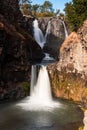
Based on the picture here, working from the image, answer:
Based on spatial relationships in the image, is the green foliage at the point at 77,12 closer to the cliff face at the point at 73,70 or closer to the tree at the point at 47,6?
Answer: the cliff face at the point at 73,70

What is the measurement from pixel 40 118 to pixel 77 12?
1531 cm

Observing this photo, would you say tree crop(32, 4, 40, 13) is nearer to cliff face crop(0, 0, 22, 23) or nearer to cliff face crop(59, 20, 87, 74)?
cliff face crop(0, 0, 22, 23)

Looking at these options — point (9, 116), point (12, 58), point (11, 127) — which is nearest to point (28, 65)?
point (12, 58)

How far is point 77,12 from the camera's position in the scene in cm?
3659

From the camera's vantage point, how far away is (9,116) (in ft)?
95.8

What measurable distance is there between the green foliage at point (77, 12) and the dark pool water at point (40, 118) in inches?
421

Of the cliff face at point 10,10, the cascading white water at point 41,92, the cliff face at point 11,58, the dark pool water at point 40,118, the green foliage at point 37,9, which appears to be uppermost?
the green foliage at point 37,9

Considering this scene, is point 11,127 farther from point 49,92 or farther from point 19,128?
point 49,92

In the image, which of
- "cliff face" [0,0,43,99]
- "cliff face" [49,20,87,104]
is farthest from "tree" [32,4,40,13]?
"cliff face" [49,20,87,104]

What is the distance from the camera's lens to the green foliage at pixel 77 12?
1409 inches

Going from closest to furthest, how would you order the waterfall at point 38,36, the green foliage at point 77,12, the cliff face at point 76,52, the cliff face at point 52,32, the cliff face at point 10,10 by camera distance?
1. the cliff face at point 76,52
2. the green foliage at point 77,12
3. the cliff face at point 10,10
4. the waterfall at point 38,36
5. the cliff face at point 52,32

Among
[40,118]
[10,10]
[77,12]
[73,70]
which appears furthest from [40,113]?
[10,10]

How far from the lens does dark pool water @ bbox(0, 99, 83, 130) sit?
26.4m

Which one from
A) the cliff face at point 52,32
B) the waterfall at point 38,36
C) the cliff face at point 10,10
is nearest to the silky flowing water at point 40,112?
the cliff face at point 10,10
